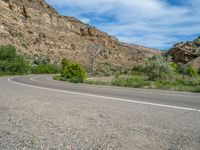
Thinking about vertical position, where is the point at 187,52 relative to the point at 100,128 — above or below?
above

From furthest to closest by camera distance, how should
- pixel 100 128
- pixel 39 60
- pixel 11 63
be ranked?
pixel 39 60
pixel 11 63
pixel 100 128

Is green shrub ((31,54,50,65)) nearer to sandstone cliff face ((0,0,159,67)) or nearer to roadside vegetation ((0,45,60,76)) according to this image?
sandstone cliff face ((0,0,159,67))

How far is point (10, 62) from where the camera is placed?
53.8 metres

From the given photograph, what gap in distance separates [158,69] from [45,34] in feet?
193

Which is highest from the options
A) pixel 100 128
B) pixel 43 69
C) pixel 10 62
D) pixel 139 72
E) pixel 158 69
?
pixel 10 62

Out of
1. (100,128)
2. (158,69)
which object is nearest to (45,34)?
(158,69)

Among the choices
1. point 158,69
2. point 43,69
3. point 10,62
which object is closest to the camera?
point 158,69

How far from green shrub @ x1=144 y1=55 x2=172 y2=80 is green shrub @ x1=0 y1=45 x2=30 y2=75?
3192 centimetres

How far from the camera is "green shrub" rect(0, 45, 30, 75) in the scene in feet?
174

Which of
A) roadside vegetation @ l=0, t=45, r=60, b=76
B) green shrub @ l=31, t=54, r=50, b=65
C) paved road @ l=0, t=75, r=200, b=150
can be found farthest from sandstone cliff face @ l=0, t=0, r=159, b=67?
paved road @ l=0, t=75, r=200, b=150

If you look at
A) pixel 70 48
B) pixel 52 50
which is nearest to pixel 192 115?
pixel 52 50

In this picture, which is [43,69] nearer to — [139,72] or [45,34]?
[45,34]

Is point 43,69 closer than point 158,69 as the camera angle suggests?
No

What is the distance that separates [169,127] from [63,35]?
294 ft
